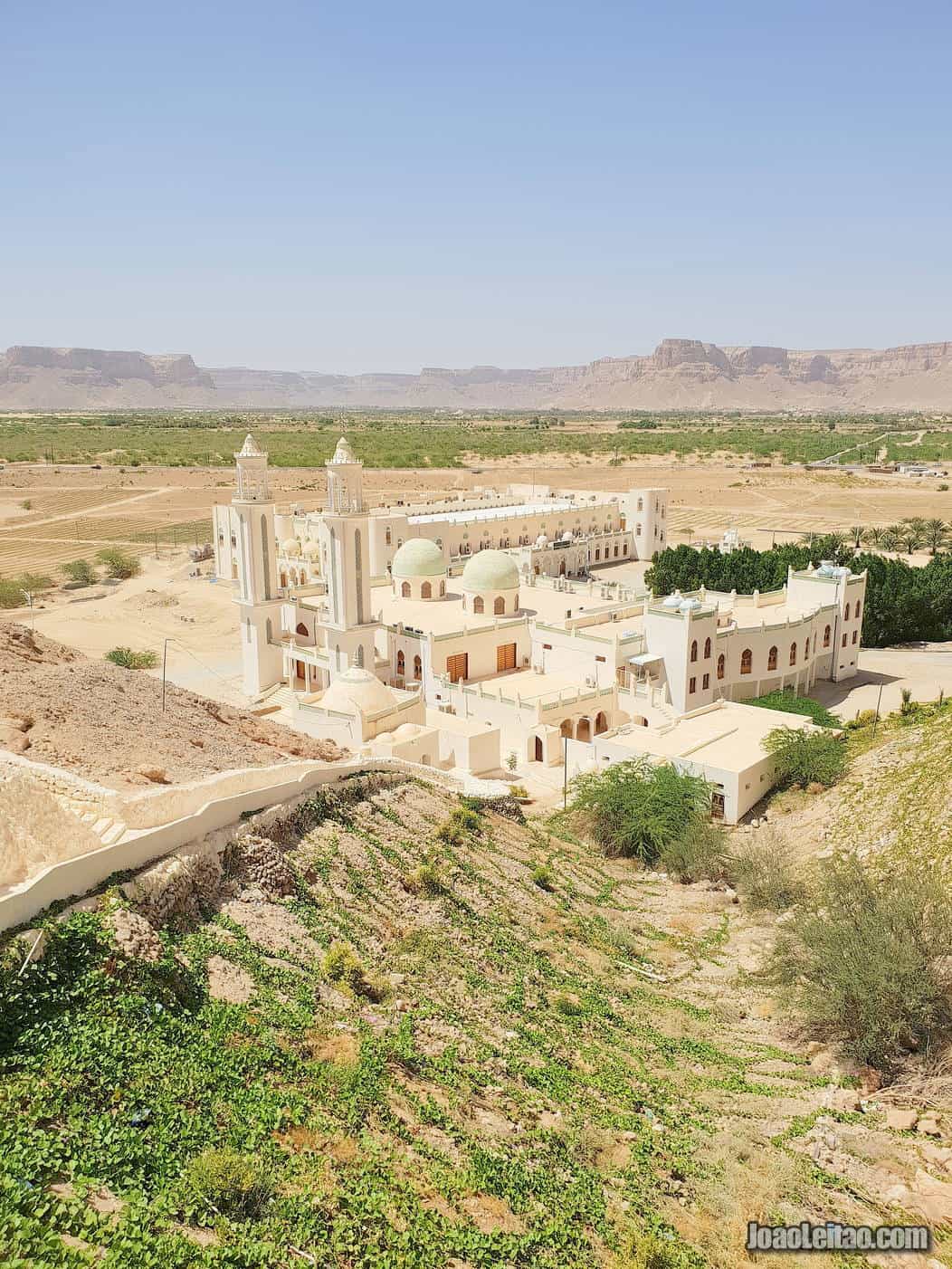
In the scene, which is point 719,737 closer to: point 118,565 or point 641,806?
point 641,806

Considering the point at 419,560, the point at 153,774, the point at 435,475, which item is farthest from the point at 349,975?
the point at 435,475

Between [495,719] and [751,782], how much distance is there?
826cm

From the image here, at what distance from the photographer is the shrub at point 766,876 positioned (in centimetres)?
1930

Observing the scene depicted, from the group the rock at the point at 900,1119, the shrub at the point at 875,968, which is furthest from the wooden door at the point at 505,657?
the rock at the point at 900,1119

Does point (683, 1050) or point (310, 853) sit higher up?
point (310, 853)

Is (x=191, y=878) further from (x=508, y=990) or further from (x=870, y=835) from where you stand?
(x=870, y=835)

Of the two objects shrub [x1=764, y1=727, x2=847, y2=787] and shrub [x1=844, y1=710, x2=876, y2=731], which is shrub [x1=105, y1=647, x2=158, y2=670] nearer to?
Result: shrub [x1=764, y1=727, x2=847, y2=787]

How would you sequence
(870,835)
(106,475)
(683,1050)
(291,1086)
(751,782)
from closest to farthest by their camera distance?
(291,1086), (683,1050), (870,835), (751,782), (106,475)

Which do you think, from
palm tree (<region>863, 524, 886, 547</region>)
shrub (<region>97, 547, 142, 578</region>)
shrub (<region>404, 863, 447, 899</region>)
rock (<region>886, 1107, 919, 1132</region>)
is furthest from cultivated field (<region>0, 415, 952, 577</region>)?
rock (<region>886, 1107, 919, 1132</region>)

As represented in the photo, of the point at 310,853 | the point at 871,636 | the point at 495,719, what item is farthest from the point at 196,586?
the point at 310,853

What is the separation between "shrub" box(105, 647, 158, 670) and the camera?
37641 millimetres

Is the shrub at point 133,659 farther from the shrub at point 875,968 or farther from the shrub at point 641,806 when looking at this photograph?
the shrub at point 875,968

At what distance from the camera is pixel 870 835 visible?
67.4ft

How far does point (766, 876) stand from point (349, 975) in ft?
34.6
